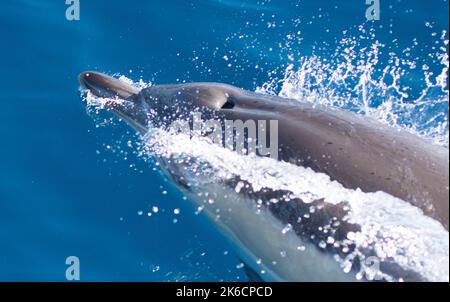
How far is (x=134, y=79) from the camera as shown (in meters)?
6.37

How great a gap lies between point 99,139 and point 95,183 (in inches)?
17.1

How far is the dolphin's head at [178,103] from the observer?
4191 mm

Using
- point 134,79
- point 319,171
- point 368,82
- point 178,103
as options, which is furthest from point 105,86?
point 368,82

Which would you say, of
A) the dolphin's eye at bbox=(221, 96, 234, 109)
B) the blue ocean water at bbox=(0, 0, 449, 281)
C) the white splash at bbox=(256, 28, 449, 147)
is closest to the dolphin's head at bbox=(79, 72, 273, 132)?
the dolphin's eye at bbox=(221, 96, 234, 109)

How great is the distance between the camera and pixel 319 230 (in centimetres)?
343

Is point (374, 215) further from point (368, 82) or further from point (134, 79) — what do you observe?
point (134, 79)

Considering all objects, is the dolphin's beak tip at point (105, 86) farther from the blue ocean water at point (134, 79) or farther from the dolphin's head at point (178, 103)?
the blue ocean water at point (134, 79)

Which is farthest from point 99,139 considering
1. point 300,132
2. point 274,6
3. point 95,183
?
point 274,6

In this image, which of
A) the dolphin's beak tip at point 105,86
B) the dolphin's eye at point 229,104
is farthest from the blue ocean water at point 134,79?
the dolphin's eye at point 229,104

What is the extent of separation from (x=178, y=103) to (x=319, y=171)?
A: 119cm

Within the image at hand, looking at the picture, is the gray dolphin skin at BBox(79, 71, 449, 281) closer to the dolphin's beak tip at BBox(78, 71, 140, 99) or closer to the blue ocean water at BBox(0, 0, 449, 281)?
the blue ocean water at BBox(0, 0, 449, 281)

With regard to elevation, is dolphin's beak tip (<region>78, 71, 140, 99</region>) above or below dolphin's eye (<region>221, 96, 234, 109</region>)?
above

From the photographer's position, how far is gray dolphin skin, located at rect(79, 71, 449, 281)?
3.37 meters
